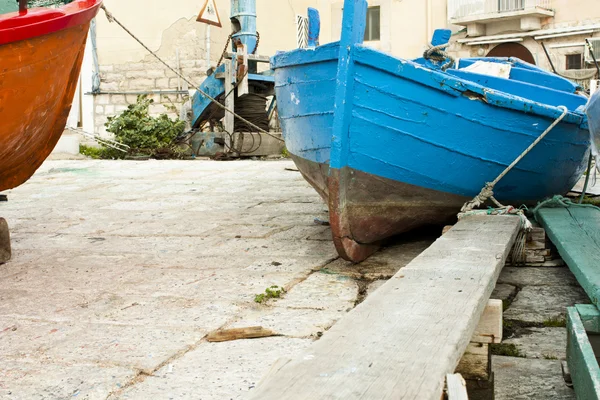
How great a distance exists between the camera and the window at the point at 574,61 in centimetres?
1912

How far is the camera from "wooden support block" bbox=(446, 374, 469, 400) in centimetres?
155

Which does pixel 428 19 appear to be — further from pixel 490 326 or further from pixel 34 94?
pixel 490 326

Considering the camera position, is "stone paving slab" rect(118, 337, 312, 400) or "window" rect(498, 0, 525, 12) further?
"window" rect(498, 0, 525, 12)

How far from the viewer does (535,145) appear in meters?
4.37

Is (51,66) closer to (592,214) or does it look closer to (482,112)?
(482,112)

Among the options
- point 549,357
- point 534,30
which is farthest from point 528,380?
point 534,30

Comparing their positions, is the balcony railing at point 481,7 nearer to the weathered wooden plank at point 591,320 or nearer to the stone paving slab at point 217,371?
the weathered wooden plank at point 591,320

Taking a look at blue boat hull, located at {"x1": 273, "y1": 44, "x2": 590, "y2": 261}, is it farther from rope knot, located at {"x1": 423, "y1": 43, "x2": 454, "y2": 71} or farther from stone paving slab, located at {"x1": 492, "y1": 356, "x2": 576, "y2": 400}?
stone paving slab, located at {"x1": 492, "y1": 356, "x2": 576, "y2": 400}

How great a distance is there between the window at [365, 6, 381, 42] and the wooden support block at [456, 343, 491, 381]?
20.2m

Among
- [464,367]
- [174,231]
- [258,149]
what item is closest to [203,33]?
[258,149]

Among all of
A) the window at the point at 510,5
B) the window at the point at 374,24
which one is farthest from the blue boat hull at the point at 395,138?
the window at the point at 374,24

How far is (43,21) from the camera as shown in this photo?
386 cm

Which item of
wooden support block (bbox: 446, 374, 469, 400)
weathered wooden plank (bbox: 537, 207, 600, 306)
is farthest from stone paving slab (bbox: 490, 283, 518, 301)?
wooden support block (bbox: 446, 374, 469, 400)

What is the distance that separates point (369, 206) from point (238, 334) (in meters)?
1.56
